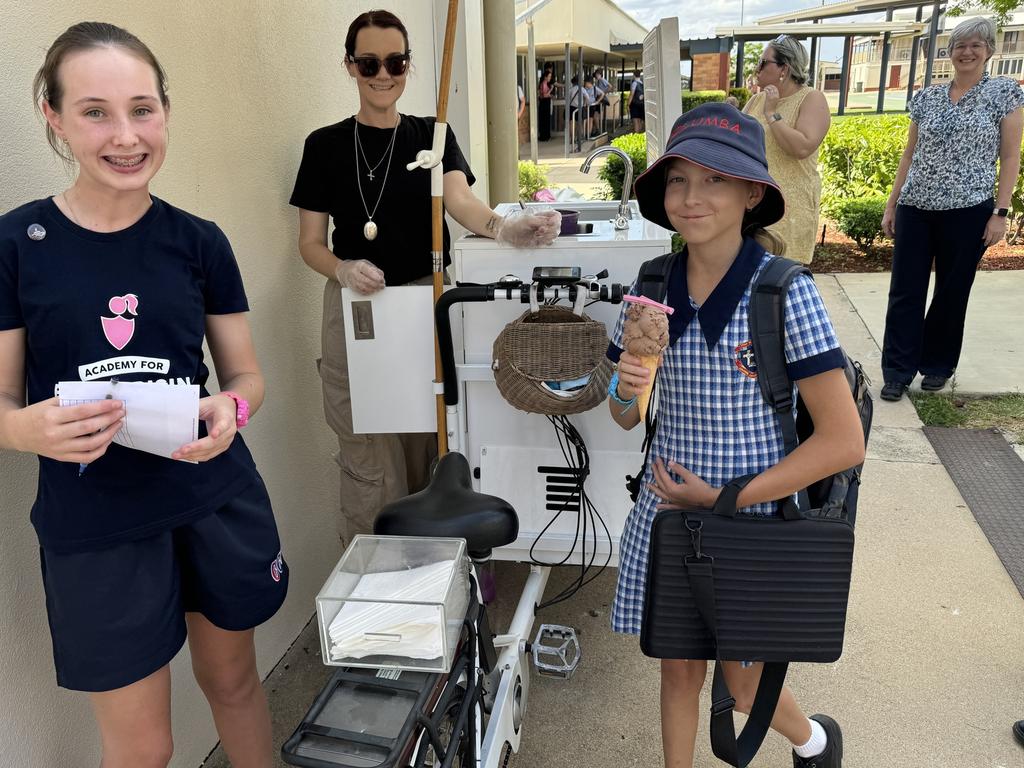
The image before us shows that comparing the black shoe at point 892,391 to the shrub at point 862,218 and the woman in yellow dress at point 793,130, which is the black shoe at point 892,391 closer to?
the woman in yellow dress at point 793,130

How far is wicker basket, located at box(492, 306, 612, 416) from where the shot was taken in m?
2.33

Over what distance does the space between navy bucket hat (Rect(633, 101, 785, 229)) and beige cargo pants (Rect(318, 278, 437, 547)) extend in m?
1.29

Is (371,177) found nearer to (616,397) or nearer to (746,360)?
(616,397)

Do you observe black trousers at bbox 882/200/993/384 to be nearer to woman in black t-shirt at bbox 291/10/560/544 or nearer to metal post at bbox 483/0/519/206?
metal post at bbox 483/0/519/206

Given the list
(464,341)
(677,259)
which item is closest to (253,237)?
(464,341)

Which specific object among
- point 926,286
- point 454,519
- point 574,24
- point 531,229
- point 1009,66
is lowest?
point 926,286

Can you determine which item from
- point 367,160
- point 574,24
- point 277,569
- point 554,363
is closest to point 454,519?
point 277,569

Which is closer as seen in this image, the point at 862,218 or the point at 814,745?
the point at 814,745

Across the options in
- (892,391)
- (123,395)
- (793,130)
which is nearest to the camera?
(123,395)

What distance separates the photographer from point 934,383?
18.1 feet

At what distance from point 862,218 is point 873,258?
51 cm

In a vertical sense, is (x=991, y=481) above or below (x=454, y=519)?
below

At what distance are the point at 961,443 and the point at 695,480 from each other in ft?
12.1

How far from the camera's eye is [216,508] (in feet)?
5.94
